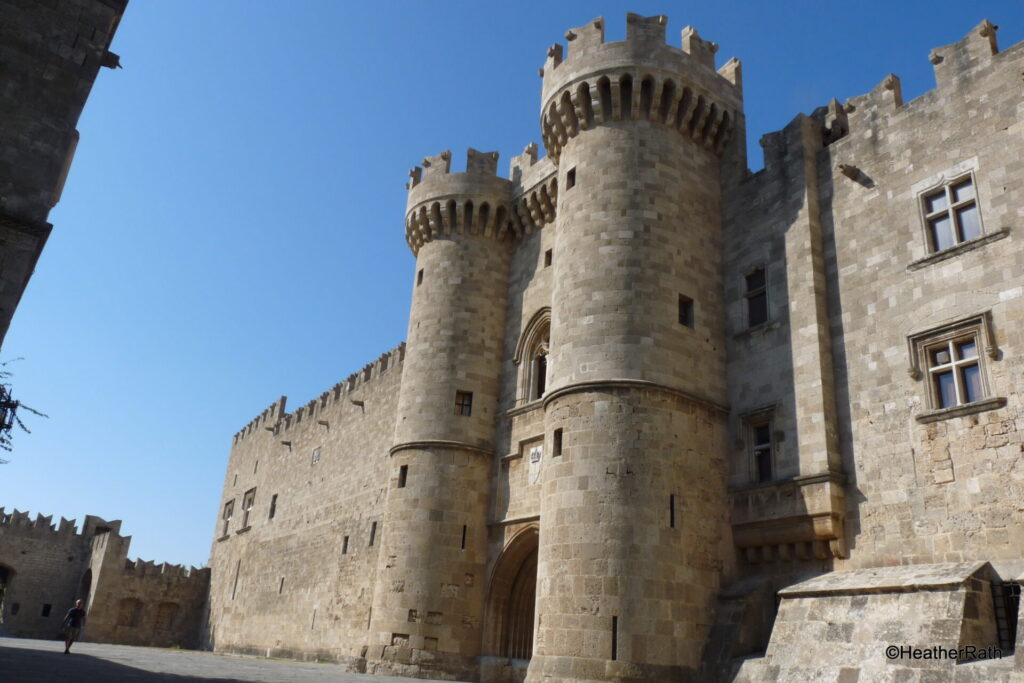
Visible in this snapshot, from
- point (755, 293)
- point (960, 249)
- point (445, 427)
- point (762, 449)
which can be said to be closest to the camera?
point (960, 249)

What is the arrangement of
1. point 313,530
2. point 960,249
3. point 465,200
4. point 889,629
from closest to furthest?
point 889,629, point 960,249, point 465,200, point 313,530

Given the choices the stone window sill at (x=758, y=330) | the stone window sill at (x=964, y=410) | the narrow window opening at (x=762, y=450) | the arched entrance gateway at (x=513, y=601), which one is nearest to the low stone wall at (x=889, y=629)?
the stone window sill at (x=964, y=410)

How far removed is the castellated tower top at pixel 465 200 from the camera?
64.5 feet

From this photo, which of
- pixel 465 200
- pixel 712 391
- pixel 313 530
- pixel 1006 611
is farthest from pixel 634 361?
pixel 313 530

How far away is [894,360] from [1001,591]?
3473 mm

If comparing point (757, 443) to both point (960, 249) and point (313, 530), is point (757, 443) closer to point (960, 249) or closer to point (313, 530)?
point (960, 249)

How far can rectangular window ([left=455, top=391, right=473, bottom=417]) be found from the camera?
18094 millimetres

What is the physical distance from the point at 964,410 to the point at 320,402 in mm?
21873

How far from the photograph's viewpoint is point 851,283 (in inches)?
523

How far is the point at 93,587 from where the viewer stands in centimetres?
3328

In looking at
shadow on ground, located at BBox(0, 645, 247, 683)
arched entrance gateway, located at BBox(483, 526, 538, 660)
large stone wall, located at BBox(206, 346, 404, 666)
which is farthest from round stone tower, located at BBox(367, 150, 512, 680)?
shadow on ground, located at BBox(0, 645, 247, 683)

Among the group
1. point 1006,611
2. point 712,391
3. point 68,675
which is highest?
point 712,391

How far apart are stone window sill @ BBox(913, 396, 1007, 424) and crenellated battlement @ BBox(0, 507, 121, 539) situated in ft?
108

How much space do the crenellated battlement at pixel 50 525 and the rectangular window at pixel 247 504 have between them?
19.4 ft
